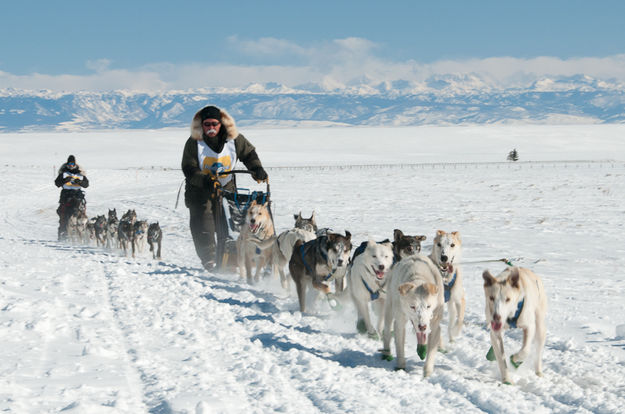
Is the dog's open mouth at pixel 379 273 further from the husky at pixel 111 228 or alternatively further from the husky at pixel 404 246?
the husky at pixel 111 228

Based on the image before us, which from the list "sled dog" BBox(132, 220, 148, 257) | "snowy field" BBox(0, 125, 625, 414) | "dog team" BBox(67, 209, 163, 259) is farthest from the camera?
"sled dog" BBox(132, 220, 148, 257)

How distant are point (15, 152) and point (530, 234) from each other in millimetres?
92914

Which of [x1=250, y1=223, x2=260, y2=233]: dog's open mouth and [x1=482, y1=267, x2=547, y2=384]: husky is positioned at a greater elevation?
[x1=250, y1=223, x2=260, y2=233]: dog's open mouth

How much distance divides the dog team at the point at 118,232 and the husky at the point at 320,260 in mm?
6231

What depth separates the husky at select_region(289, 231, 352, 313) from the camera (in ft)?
21.7

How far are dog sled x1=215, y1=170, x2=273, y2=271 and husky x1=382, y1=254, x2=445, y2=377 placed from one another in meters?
4.24

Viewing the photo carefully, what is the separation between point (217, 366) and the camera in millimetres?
4879

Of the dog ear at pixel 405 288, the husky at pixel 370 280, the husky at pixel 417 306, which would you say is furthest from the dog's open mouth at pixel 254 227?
the dog ear at pixel 405 288

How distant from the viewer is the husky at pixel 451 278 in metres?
6.00

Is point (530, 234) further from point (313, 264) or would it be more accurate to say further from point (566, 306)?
point (313, 264)

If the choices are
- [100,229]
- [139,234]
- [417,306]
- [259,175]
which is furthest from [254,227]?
[100,229]

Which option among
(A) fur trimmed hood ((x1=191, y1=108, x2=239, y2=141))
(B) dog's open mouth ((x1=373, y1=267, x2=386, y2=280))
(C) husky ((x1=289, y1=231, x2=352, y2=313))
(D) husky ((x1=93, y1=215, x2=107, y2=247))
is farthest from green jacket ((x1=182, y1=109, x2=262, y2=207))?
(D) husky ((x1=93, y1=215, x2=107, y2=247))

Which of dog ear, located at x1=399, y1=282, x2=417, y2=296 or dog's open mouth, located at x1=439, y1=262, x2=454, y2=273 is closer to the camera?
dog ear, located at x1=399, y1=282, x2=417, y2=296

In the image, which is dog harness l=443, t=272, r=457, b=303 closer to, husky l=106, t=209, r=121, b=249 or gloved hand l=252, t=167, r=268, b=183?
gloved hand l=252, t=167, r=268, b=183
